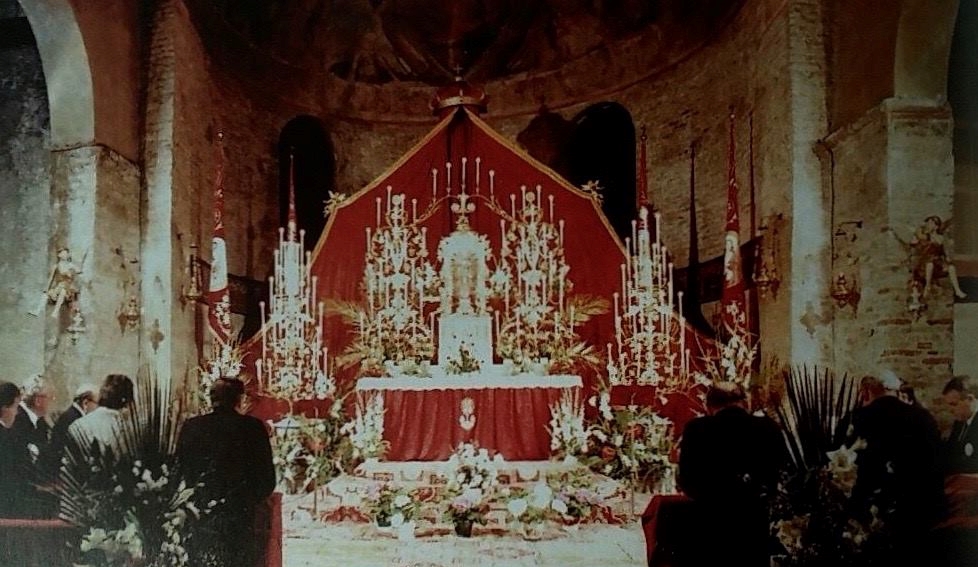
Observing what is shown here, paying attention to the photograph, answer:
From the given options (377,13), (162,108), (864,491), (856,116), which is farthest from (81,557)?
(856,116)

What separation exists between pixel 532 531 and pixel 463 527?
1.19 ft

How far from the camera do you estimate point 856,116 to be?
16.3ft

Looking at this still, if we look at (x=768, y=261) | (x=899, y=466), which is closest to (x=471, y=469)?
(x=768, y=261)

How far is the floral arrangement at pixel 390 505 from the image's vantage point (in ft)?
16.6

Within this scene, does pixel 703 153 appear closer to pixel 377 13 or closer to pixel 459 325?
pixel 459 325

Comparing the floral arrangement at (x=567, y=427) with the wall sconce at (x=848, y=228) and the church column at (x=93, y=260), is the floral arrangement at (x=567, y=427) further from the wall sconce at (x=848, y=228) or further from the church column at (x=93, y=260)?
the church column at (x=93, y=260)

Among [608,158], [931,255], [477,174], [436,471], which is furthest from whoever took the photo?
[608,158]

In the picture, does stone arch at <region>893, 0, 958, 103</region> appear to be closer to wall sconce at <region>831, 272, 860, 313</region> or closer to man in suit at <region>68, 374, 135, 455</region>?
wall sconce at <region>831, 272, 860, 313</region>

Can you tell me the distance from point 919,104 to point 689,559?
259 centimetres

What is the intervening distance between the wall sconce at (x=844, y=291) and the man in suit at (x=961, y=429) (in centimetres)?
61

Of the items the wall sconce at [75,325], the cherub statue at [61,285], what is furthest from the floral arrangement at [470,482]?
the cherub statue at [61,285]

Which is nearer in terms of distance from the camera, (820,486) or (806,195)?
(820,486)

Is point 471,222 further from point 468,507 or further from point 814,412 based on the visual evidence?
point 814,412

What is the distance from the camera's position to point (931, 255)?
4734mm
